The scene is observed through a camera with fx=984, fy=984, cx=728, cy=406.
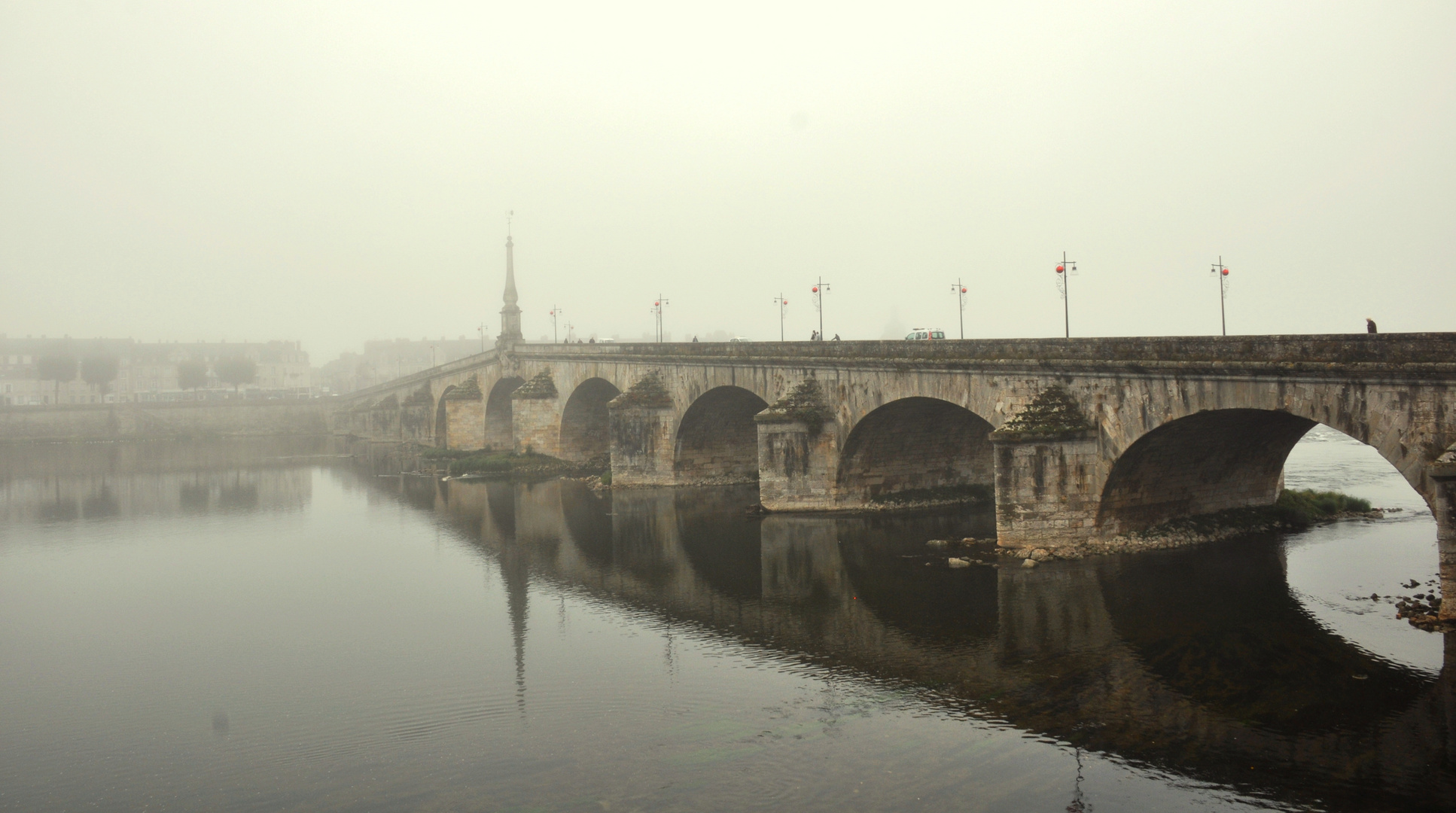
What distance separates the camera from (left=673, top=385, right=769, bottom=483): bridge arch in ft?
131

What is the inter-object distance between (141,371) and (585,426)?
111906 mm

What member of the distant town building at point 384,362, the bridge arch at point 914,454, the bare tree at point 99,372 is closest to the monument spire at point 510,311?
the bridge arch at point 914,454

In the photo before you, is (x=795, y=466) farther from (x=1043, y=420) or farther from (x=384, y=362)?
(x=384, y=362)

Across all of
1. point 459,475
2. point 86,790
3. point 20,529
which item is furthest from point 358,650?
point 459,475

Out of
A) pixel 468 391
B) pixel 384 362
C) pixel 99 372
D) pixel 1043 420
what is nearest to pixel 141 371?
pixel 99 372

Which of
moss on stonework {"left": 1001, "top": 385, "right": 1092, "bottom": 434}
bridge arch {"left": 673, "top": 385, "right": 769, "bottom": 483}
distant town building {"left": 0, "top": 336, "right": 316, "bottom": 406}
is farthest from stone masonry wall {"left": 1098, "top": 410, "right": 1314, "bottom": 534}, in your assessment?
distant town building {"left": 0, "top": 336, "right": 316, "bottom": 406}

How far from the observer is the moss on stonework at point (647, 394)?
134 ft

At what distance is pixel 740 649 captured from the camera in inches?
725

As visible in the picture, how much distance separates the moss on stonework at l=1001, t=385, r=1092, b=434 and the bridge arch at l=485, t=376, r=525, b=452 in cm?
4332

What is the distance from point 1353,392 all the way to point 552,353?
42.7 metres

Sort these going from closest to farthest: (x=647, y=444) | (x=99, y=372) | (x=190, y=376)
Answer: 1. (x=647, y=444)
2. (x=99, y=372)
3. (x=190, y=376)

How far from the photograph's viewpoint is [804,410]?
31.1 meters

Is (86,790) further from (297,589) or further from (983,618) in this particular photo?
(983,618)

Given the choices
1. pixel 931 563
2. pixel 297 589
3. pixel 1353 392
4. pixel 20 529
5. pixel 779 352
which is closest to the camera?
pixel 1353 392
